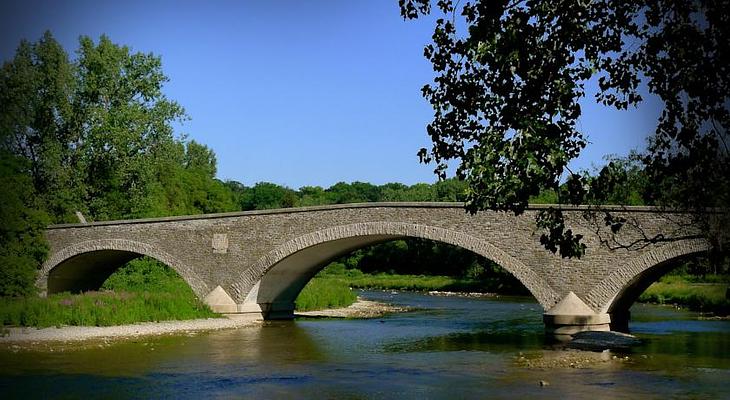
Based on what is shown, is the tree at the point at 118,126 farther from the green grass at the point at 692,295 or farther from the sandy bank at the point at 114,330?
the green grass at the point at 692,295

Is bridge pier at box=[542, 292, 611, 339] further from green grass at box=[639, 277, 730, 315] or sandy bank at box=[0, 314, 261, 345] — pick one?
sandy bank at box=[0, 314, 261, 345]

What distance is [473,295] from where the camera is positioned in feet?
185

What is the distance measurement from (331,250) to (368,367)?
14544 mm

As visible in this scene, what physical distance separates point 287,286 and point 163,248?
221 inches

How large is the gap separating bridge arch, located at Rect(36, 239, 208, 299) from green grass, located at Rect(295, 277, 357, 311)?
671 cm

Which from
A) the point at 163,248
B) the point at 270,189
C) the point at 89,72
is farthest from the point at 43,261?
the point at 270,189

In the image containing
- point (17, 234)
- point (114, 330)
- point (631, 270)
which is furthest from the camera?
point (17, 234)

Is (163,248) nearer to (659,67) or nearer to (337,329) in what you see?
(337,329)

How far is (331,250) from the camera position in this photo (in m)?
34.5

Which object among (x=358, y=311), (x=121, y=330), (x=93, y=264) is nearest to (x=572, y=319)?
(x=121, y=330)

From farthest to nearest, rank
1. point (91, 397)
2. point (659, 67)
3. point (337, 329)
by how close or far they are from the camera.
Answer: point (337, 329)
point (91, 397)
point (659, 67)

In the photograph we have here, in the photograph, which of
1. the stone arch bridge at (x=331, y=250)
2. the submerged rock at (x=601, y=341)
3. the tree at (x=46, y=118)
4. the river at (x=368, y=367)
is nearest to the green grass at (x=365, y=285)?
the stone arch bridge at (x=331, y=250)

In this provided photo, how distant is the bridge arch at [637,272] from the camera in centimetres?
2473

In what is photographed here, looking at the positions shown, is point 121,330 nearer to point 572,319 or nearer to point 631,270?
point 572,319
